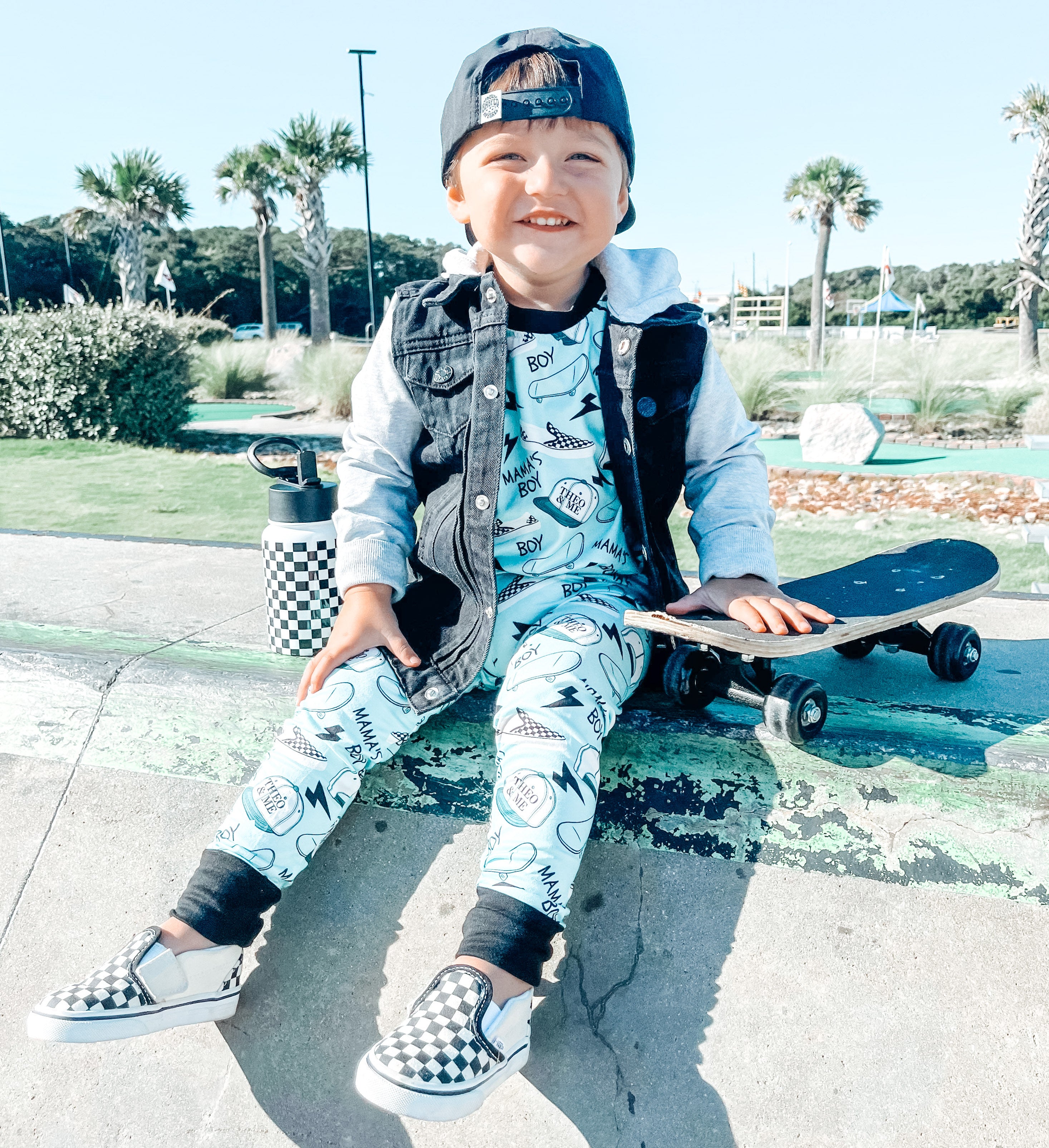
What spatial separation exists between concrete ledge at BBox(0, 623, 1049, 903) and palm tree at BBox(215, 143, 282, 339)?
33.0 m

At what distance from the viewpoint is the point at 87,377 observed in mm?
9922

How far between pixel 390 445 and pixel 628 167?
2.60 feet

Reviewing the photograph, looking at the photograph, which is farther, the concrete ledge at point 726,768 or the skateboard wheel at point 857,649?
the skateboard wheel at point 857,649

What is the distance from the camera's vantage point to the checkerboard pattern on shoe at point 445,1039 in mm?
1199

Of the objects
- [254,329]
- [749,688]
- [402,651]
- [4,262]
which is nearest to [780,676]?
[749,688]

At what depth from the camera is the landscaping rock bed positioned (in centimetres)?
627

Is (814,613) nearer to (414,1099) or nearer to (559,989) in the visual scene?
(559,989)

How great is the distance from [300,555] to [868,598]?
1276mm

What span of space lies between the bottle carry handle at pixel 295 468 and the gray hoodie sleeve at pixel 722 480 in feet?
2.91

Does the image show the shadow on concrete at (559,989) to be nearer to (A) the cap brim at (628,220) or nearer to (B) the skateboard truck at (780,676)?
(B) the skateboard truck at (780,676)

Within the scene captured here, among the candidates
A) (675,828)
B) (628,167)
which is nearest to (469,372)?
(628,167)

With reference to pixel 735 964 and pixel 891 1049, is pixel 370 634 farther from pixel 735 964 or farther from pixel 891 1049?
pixel 891 1049

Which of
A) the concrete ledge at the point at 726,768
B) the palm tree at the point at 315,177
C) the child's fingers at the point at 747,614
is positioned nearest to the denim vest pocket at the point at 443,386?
the concrete ledge at the point at 726,768

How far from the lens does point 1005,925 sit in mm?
1419
